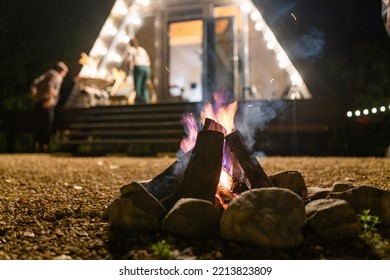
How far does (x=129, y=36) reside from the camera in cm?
1430

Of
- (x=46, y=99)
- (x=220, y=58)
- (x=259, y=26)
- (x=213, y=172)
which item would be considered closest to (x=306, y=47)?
(x=259, y=26)

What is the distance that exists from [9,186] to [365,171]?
5596mm

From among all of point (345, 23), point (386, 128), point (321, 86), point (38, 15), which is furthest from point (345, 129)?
point (38, 15)

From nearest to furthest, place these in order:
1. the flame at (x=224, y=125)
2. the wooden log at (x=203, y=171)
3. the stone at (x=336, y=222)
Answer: the stone at (x=336, y=222) → the wooden log at (x=203, y=171) → the flame at (x=224, y=125)

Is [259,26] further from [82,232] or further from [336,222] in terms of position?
[82,232]

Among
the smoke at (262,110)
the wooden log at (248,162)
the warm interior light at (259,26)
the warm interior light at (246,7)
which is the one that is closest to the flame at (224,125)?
the wooden log at (248,162)

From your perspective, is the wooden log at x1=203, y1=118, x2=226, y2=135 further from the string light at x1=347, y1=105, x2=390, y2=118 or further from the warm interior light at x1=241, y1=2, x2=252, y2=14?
the warm interior light at x1=241, y1=2, x2=252, y2=14

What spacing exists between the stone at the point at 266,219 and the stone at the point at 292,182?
1.04 m

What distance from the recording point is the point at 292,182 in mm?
3365

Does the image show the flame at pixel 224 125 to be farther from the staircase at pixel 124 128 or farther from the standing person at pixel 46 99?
the standing person at pixel 46 99

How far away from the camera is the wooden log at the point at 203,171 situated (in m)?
2.87

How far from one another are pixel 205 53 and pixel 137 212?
11157 millimetres

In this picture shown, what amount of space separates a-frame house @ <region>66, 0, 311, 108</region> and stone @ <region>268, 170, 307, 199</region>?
9.07 m
